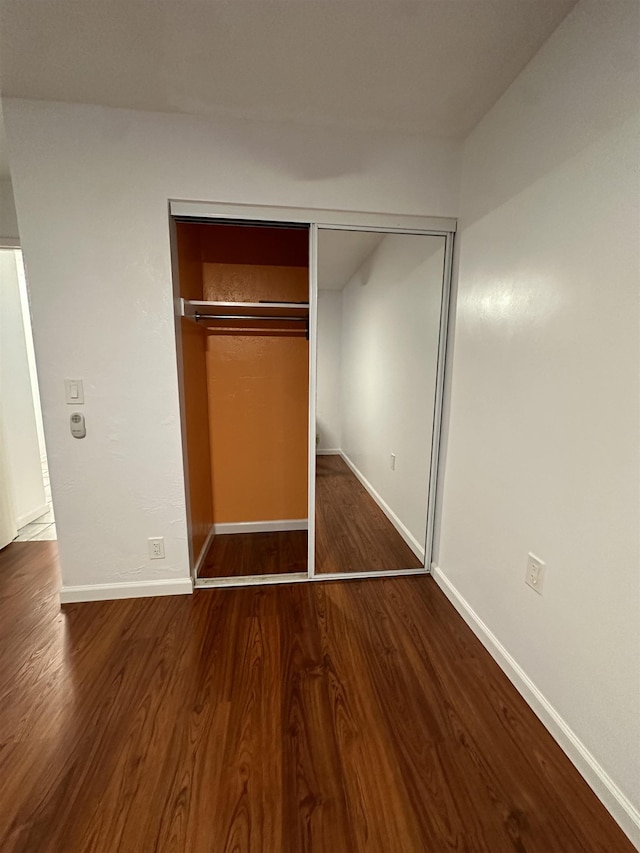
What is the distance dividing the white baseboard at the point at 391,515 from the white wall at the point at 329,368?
241 millimetres

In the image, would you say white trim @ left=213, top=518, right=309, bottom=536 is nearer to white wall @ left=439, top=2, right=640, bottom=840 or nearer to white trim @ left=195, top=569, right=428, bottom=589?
white trim @ left=195, top=569, right=428, bottom=589

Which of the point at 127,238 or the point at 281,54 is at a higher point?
the point at 281,54

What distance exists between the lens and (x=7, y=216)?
2391mm

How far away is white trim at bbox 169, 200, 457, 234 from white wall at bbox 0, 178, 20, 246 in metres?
1.54

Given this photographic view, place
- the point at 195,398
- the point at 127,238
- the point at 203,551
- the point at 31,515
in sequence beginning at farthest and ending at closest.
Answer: the point at 31,515, the point at 203,551, the point at 195,398, the point at 127,238

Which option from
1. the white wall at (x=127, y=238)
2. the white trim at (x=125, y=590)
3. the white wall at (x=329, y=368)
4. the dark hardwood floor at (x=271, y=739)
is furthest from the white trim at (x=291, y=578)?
the white wall at (x=329, y=368)

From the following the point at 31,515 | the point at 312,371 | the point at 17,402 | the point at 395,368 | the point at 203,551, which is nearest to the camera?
the point at 312,371

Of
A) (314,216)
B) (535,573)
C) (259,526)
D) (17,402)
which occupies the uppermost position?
(314,216)

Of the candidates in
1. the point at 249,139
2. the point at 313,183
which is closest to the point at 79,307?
the point at 249,139

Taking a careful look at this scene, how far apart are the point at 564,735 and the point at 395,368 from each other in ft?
6.67

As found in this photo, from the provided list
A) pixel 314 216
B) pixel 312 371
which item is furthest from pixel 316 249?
pixel 312 371

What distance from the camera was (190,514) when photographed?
2.12 metres

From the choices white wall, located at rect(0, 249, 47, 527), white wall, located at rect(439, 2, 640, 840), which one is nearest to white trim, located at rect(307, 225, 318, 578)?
white wall, located at rect(439, 2, 640, 840)

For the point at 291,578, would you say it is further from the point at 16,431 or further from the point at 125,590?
the point at 16,431
